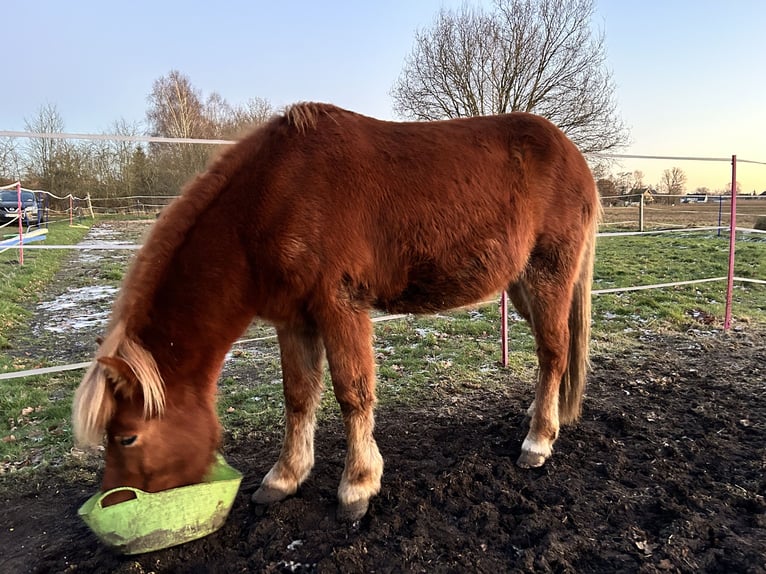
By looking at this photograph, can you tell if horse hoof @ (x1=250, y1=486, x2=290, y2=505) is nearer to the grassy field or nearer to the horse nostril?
the horse nostril

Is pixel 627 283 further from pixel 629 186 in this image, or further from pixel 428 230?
pixel 629 186

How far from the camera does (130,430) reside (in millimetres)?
1953

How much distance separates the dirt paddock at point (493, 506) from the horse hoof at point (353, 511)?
0.05 meters

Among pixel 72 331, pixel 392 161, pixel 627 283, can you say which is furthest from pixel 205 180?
pixel 627 283

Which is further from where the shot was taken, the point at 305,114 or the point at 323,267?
the point at 305,114

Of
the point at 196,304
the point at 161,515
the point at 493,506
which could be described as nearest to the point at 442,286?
the point at 493,506

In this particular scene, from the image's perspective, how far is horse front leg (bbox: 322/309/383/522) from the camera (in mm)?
2305

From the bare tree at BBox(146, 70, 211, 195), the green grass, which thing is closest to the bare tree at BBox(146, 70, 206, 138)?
the bare tree at BBox(146, 70, 211, 195)

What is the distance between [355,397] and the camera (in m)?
2.39

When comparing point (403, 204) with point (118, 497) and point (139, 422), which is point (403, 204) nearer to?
point (139, 422)

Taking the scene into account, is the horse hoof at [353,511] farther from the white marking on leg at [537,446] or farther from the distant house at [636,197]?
the distant house at [636,197]

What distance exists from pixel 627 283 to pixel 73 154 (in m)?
31.1

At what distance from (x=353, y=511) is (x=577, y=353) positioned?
6.28 ft

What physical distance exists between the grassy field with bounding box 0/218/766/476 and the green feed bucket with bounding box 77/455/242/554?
37.9 inches
